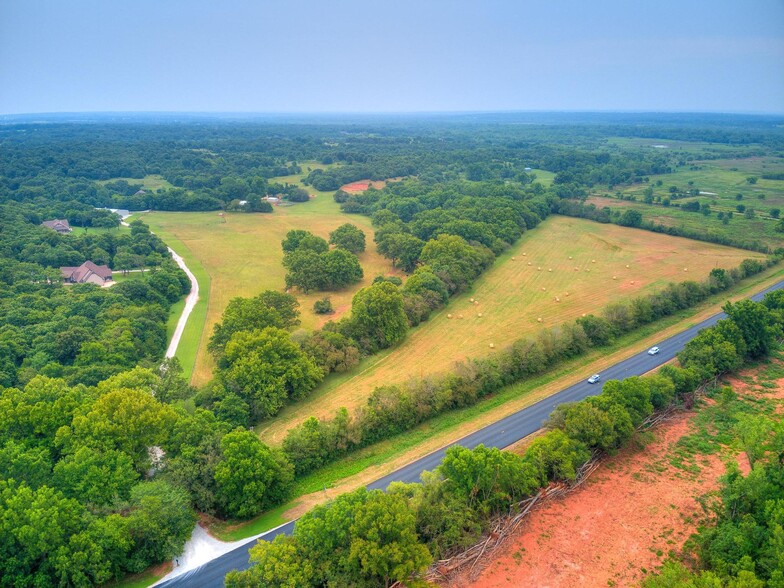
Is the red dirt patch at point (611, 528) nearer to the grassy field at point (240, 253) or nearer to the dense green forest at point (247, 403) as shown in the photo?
the dense green forest at point (247, 403)

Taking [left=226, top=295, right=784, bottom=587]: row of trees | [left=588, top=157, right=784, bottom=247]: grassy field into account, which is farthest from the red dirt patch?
[left=588, top=157, right=784, bottom=247]: grassy field

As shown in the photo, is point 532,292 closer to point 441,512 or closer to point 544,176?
point 441,512

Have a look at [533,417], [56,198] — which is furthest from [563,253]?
[56,198]

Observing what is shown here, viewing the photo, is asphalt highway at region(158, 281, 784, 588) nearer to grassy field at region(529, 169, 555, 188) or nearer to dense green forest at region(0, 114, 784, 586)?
dense green forest at region(0, 114, 784, 586)

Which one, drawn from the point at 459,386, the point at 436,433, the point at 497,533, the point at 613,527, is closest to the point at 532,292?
the point at 459,386

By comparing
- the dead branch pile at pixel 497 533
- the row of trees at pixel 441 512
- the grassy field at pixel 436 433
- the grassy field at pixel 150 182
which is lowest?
the grassy field at pixel 436 433

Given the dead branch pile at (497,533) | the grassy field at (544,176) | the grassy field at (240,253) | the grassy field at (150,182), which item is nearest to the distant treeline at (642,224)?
the grassy field at (544,176)
